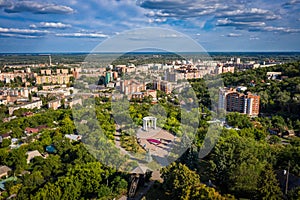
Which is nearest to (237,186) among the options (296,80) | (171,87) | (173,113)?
(173,113)

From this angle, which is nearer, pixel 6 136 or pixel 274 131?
pixel 6 136

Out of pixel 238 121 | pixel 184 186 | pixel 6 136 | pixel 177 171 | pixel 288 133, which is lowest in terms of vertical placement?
pixel 288 133

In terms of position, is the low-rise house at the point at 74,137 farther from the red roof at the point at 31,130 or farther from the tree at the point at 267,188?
the tree at the point at 267,188

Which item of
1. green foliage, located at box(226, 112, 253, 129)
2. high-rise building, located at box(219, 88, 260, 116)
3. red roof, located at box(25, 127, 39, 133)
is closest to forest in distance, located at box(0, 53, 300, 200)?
red roof, located at box(25, 127, 39, 133)

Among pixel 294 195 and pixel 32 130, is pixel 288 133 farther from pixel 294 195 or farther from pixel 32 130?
pixel 32 130

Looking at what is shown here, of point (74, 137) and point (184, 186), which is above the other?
point (184, 186)

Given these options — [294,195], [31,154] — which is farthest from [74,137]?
[294,195]

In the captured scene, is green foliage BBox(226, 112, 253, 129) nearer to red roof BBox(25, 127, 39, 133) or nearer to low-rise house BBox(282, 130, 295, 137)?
low-rise house BBox(282, 130, 295, 137)

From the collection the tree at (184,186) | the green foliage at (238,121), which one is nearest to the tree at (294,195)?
the tree at (184,186)

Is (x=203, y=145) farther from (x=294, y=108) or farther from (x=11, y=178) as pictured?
(x=294, y=108)
